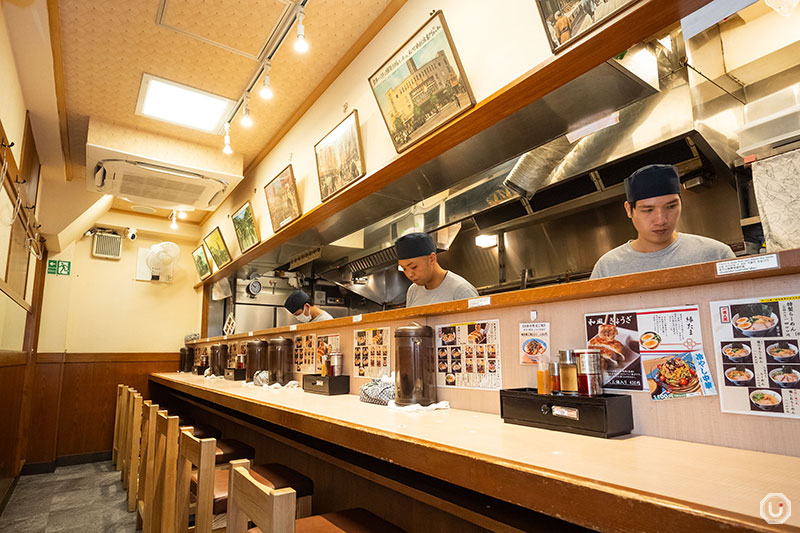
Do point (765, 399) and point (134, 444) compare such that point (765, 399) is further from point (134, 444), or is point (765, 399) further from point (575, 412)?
point (134, 444)

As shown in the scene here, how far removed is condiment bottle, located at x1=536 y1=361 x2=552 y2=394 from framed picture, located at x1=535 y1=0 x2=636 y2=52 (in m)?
1.25

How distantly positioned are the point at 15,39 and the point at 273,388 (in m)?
2.75

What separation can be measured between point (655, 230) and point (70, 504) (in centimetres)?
510

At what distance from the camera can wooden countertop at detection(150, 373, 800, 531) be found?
625 millimetres

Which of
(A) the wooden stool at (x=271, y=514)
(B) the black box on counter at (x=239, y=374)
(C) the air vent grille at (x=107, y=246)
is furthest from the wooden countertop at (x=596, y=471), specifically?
(C) the air vent grille at (x=107, y=246)

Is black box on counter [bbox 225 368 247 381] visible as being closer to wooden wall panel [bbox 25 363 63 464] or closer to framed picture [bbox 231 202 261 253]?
framed picture [bbox 231 202 261 253]

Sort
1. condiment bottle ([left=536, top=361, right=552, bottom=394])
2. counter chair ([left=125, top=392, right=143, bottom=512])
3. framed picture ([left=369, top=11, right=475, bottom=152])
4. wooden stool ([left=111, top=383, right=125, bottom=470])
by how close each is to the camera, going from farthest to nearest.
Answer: wooden stool ([left=111, top=383, right=125, bottom=470]) < counter chair ([left=125, top=392, right=143, bottom=512]) < framed picture ([left=369, top=11, right=475, bottom=152]) < condiment bottle ([left=536, top=361, right=552, bottom=394])

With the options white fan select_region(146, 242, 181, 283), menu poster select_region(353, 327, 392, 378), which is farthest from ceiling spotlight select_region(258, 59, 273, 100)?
white fan select_region(146, 242, 181, 283)

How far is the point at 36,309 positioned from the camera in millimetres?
5625

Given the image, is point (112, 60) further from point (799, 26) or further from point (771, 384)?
point (799, 26)

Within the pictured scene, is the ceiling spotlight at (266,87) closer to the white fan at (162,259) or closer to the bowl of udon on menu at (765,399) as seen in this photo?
the bowl of udon on menu at (765,399)

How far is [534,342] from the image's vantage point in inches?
56.9

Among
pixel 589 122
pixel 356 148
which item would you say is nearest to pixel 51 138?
pixel 356 148

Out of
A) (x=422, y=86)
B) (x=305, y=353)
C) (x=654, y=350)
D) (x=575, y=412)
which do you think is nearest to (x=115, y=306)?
(x=305, y=353)
